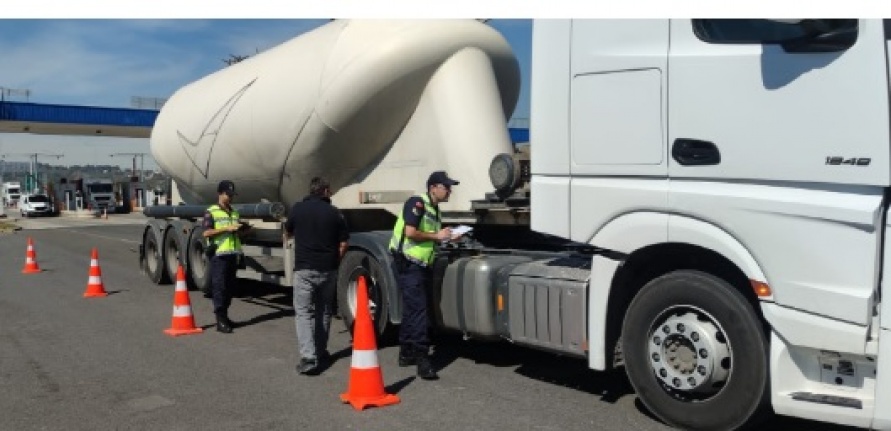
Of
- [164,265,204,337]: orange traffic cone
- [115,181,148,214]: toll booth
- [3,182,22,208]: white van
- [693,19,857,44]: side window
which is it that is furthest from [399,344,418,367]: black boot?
[3,182,22,208]: white van

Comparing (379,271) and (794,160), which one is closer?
(794,160)

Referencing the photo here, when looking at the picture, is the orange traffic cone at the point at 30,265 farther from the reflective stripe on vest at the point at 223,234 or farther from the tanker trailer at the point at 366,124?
the reflective stripe on vest at the point at 223,234

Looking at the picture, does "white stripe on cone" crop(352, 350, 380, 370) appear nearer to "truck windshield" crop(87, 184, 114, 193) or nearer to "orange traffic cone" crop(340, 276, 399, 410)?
"orange traffic cone" crop(340, 276, 399, 410)

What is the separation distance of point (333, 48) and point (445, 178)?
282cm

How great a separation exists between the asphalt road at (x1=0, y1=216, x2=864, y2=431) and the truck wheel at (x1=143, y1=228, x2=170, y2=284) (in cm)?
303

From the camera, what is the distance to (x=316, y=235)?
6.42m

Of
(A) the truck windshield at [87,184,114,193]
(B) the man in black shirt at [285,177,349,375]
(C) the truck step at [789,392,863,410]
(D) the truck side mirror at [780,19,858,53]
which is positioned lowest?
(C) the truck step at [789,392,863,410]

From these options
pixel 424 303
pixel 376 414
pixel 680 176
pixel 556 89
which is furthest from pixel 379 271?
pixel 680 176

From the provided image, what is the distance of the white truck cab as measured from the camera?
3.72 metres

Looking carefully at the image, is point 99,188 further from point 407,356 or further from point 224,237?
point 407,356

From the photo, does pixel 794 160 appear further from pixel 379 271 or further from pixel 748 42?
pixel 379 271

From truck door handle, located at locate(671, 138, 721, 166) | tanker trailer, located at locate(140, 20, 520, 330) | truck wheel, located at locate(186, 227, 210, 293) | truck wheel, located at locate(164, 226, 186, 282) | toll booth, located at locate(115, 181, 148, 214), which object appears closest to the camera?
truck door handle, located at locate(671, 138, 721, 166)

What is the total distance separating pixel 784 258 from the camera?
13.0 ft

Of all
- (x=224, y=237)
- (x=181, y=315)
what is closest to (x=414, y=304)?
(x=181, y=315)
